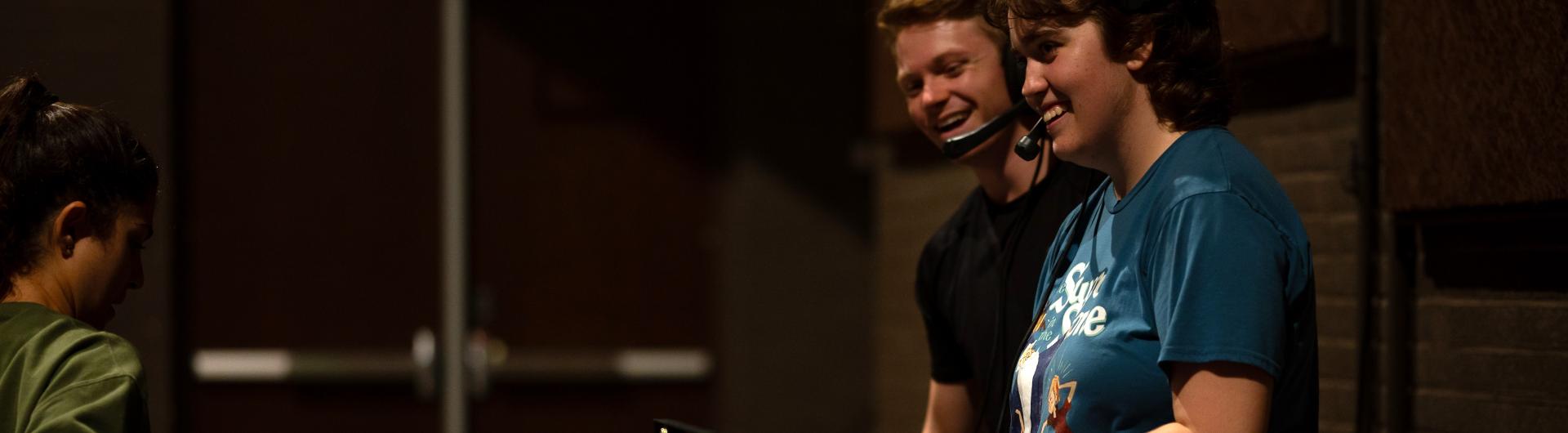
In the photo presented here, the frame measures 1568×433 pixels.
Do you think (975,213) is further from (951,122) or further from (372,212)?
(372,212)

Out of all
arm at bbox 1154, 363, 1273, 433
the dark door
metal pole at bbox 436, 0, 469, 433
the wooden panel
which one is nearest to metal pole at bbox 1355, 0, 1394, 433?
arm at bbox 1154, 363, 1273, 433

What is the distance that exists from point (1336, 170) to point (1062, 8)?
119 cm

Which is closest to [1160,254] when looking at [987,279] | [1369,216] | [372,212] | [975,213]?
[987,279]

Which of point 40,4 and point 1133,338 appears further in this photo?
point 40,4

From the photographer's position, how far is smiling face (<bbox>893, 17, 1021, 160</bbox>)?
76.4 inches

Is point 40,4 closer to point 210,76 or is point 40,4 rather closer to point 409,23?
point 210,76

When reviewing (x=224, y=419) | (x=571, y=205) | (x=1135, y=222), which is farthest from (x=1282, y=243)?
(x=224, y=419)

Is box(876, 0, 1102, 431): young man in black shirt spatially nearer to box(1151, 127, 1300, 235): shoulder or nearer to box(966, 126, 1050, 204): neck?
box(966, 126, 1050, 204): neck

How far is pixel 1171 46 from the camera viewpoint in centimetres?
122

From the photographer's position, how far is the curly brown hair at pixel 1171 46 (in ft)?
3.98

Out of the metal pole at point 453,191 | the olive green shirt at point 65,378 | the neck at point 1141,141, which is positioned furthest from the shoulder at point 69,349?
the metal pole at point 453,191

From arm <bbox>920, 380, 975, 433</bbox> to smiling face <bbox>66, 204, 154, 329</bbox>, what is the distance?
1.04m

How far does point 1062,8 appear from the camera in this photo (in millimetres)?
1249

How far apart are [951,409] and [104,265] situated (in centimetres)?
111
